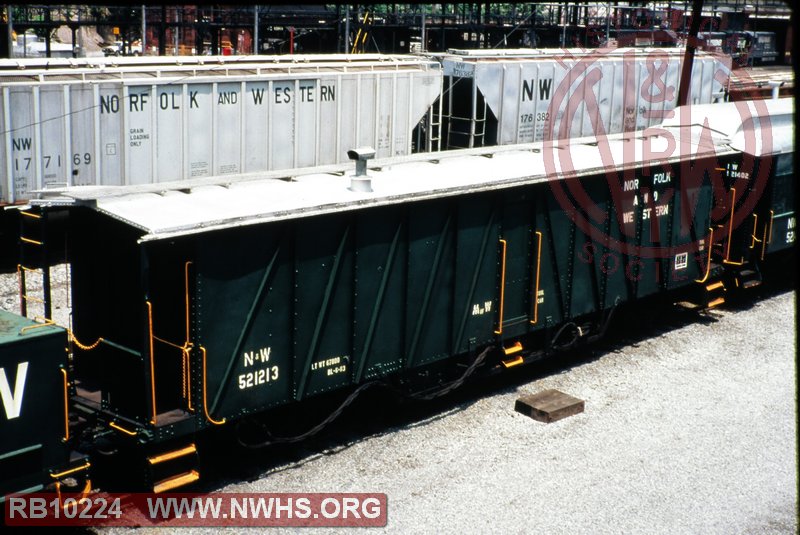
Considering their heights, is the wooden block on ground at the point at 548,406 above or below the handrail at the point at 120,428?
below

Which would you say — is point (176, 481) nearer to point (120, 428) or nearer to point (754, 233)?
point (120, 428)

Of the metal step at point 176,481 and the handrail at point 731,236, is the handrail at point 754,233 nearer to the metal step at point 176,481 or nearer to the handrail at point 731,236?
the handrail at point 731,236

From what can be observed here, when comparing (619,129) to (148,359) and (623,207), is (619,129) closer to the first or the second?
(623,207)

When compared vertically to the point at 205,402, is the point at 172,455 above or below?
below

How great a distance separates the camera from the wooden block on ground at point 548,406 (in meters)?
12.9

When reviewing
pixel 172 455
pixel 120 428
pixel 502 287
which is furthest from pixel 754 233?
pixel 120 428

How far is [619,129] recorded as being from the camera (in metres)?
29.1

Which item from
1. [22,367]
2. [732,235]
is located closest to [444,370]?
[22,367]

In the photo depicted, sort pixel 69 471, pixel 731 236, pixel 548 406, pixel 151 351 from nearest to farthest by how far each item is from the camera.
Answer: pixel 69 471 → pixel 151 351 → pixel 548 406 → pixel 731 236

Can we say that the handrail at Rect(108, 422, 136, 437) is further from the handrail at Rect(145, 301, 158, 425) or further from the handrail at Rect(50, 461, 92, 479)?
the handrail at Rect(50, 461, 92, 479)

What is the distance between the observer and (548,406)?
1305cm

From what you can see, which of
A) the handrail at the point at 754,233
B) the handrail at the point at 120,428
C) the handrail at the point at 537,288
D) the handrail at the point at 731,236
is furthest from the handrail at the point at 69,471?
the handrail at the point at 754,233

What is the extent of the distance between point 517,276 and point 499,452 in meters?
2.99

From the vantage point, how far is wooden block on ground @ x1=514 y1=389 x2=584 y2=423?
1288 centimetres
